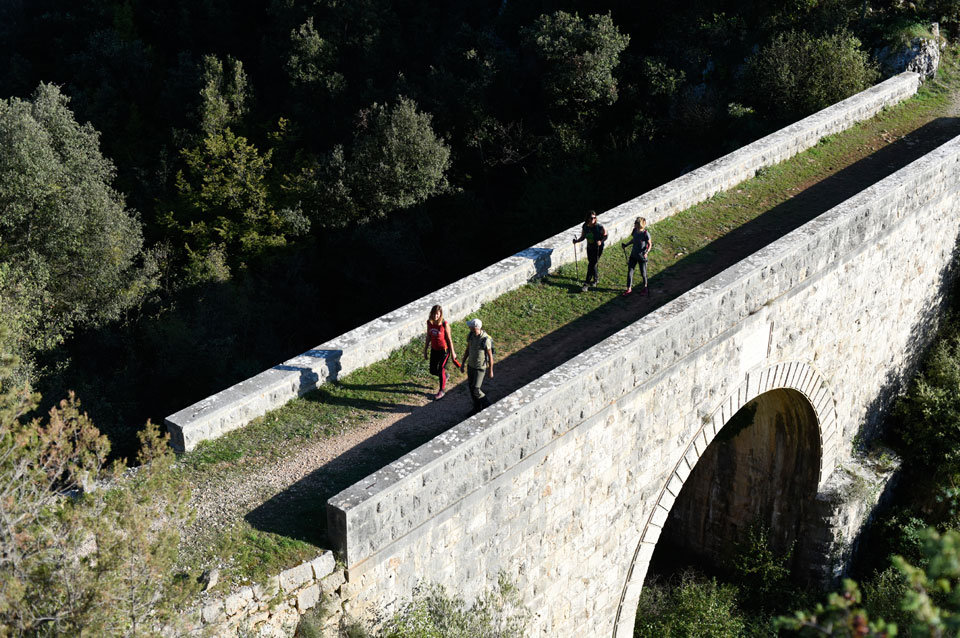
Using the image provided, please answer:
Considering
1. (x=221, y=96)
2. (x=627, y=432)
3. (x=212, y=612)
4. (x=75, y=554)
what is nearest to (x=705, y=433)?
(x=627, y=432)

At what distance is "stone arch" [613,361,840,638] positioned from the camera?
39.4 ft

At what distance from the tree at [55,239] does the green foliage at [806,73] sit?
17113mm

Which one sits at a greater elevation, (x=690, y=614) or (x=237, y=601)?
(x=237, y=601)

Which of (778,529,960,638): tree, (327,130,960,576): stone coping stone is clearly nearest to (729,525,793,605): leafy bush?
(327,130,960,576): stone coping stone

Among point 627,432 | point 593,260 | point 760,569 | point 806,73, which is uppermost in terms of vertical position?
point 806,73

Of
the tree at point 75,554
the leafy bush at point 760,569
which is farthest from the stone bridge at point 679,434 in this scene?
the tree at point 75,554

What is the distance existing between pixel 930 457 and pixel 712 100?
11.5 meters

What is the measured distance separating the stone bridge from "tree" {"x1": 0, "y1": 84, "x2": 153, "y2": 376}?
15303 millimetres

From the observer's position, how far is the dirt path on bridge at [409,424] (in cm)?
888

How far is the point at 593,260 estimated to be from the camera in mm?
13344

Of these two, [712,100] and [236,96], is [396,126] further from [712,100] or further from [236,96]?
[712,100]

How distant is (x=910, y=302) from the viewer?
54.3 feet

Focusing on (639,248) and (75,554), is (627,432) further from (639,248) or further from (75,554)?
(75,554)

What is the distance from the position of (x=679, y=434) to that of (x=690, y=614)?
435 cm
